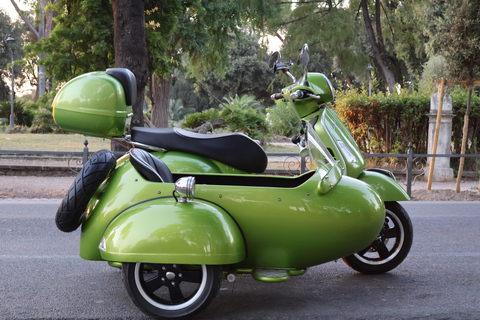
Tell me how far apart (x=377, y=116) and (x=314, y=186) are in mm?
11933

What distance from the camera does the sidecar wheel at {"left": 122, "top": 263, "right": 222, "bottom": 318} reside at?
3135 mm

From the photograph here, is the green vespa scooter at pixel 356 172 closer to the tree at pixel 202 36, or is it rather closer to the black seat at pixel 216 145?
the black seat at pixel 216 145

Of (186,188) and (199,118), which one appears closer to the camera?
(186,188)

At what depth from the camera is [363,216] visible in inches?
135

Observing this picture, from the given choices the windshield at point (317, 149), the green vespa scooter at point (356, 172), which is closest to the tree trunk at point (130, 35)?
the green vespa scooter at point (356, 172)

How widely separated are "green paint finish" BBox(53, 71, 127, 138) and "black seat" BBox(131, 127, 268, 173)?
810 millimetres

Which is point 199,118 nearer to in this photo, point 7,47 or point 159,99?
point 159,99

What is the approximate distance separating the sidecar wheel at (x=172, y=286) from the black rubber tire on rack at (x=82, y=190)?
1.96 feet

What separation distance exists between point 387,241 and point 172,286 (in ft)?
6.44

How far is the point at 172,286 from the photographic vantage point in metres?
3.18

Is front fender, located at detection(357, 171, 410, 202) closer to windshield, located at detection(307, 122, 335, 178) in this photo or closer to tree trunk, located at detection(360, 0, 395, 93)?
windshield, located at detection(307, 122, 335, 178)

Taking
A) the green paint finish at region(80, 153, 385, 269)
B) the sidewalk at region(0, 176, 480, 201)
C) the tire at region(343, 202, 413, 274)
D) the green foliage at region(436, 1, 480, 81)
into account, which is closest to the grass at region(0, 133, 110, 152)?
the sidewalk at region(0, 176, 480, 201)

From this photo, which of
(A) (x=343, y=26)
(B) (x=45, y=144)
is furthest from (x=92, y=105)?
(A) (x=343, y=26)

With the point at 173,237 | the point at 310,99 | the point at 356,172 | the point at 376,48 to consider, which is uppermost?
the point at 376,48
